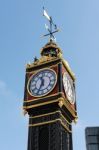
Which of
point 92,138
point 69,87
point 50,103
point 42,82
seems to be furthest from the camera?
point 69,87

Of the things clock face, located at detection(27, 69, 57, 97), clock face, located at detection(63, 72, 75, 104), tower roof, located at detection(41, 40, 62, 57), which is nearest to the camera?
clock face, located at detection(27, 69, 57, 97)

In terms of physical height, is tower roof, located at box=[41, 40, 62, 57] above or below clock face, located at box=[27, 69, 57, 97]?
above

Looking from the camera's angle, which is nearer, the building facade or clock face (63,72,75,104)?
the building facade

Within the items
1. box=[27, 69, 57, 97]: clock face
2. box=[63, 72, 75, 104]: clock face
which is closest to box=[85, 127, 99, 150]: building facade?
box=[27, 69, 57, 97]: clock face

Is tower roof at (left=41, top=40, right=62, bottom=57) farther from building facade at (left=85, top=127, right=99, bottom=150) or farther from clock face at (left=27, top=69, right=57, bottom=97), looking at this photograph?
building facade at (left=85, top=127, right=99, bottom=150)

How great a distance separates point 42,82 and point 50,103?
3.69 metres

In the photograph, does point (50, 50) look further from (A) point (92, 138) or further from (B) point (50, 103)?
(A) point (92, 138)

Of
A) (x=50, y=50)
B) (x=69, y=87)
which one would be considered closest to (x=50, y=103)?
(x=69, y=87)

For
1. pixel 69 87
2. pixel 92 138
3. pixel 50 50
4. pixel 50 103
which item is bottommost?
pixel 92 138

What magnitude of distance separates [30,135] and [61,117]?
4224 mm

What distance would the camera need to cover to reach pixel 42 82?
5950 cm

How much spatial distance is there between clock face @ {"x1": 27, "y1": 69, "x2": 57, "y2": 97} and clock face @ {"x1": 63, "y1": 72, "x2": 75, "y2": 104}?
1710 mm

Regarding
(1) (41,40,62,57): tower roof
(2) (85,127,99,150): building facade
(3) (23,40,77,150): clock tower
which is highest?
(1) (41,40,62,57): tower roof

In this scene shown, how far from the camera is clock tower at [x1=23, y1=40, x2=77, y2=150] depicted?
5588 centimetres
